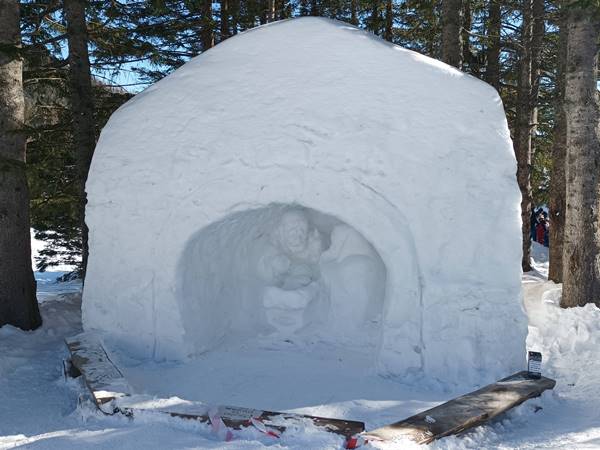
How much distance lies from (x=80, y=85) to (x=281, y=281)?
4153 millimetres

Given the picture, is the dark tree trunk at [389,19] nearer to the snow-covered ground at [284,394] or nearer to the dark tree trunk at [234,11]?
the dark tree trunk at [234,11]

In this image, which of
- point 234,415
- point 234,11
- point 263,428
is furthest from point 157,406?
point 234,11

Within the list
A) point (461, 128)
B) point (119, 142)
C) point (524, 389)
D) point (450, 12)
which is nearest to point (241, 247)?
point (119, 142)

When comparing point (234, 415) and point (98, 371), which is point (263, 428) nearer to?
point (234, 415)

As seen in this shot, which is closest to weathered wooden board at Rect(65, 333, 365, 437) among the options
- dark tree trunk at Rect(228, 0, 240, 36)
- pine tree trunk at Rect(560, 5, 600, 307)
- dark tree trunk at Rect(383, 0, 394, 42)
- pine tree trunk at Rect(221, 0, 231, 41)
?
pine tree trunk at Rect(560, 5, 600, 307)

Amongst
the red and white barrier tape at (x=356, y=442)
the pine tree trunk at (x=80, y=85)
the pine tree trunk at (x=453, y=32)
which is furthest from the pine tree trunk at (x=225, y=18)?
the red and white barrier tape at (x=356, y=442)

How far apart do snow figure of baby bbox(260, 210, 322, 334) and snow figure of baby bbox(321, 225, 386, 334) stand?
0.91 feet

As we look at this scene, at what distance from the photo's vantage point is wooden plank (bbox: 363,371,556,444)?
3.22 metres

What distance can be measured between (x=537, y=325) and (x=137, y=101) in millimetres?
5028

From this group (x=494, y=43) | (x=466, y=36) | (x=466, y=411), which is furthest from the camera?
(x=466, y=36)

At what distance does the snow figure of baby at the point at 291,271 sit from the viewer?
5.67m

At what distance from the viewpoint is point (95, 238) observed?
5293mm

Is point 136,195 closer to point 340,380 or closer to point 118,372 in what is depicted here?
point 118,372

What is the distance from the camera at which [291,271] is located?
5957 mm
